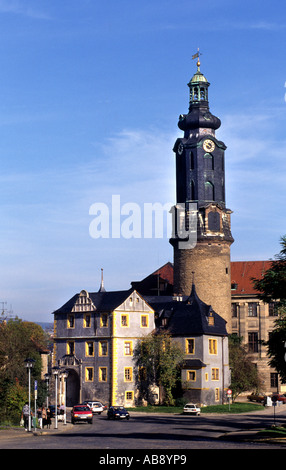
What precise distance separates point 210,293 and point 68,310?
18362mm

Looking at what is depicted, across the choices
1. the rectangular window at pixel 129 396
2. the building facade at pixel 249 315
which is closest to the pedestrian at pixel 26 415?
the rectangular window at pixel 129 396

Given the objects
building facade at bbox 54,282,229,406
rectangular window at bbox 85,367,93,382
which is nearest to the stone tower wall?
building facade at bbox 54,282,229,406

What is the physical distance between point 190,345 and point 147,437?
37058 mm

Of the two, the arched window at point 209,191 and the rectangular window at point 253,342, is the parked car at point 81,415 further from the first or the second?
the rectangular window at point 253,342

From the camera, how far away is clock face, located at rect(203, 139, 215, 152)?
Result: 9394 cm

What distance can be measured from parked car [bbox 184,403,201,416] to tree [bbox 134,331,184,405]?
7008mm

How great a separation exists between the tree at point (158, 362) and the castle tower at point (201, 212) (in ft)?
48.2

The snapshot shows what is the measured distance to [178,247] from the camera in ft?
301

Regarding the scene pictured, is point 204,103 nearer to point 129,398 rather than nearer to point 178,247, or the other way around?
point 178,247

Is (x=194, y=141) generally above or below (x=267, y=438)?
above

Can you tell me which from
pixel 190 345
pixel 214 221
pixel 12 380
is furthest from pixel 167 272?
pixel 12 380

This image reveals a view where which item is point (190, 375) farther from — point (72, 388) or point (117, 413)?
point (117, 413)

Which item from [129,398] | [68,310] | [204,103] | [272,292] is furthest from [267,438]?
[204,103]

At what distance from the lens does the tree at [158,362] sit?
244 feet
